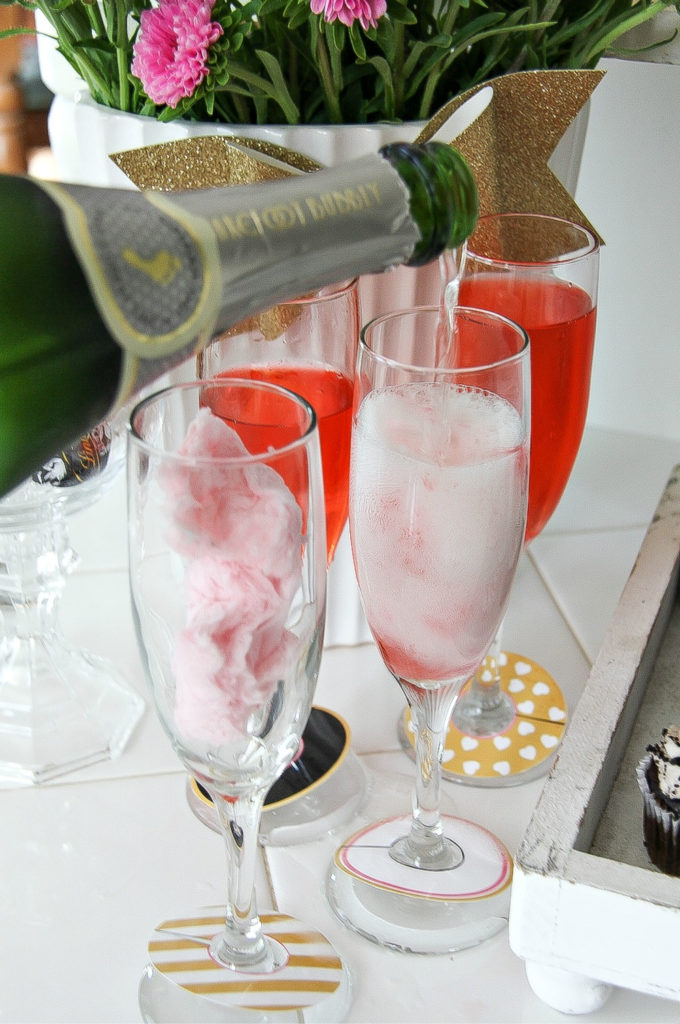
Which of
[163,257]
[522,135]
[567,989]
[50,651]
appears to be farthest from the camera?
[50,651]

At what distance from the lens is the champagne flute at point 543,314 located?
0.61 metres

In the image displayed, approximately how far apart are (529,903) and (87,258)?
32cm

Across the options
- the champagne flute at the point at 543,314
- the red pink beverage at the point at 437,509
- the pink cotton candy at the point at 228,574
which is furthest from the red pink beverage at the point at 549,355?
the pink cotton candy at the point at 228,574

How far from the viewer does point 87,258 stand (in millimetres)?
413

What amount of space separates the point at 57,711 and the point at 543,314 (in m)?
0.39

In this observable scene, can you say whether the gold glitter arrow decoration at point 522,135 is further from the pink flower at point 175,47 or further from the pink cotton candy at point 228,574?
the pink cotton candy at point 228,574

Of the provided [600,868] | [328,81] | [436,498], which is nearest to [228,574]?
[436,498]

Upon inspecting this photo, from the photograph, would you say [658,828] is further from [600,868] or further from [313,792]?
[313,792]

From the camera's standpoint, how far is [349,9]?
53cm

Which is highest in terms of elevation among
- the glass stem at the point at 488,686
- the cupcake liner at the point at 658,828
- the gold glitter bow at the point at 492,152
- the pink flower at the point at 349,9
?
the pink flower at the point at 349,9

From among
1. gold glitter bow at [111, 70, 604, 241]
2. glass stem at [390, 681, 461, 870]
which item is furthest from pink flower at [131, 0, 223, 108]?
glass stem at [390, 681, 461, 870]

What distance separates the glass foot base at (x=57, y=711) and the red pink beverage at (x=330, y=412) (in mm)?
202

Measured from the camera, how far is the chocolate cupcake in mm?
560

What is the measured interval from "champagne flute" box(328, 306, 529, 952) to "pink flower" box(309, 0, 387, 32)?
0.45 ft
